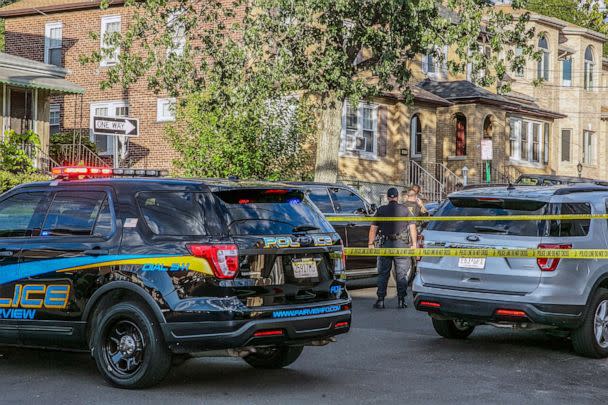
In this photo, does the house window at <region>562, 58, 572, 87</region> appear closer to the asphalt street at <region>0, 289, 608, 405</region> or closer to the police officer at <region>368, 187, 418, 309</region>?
the police officer at <region>368, 187, 418, 309</region>

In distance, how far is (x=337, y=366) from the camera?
9867mm

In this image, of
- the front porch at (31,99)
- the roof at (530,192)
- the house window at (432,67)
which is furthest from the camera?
the house window at (432,67)

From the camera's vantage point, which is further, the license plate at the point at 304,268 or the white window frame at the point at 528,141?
the white window frame at the point at 528,141

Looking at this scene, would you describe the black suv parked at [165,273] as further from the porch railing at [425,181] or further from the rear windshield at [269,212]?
the porch railing at [425,181]

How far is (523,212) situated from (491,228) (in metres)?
0.38

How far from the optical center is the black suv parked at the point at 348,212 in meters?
17.3

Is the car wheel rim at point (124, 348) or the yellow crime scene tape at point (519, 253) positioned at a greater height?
the yellow crime scene tape at point (519, 253)

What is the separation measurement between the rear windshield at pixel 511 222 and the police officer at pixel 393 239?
379 centimetres

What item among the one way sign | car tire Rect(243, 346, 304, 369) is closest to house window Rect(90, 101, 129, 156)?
the one way sign

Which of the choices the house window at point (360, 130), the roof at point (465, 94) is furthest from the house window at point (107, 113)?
the roof at point (465, 94)

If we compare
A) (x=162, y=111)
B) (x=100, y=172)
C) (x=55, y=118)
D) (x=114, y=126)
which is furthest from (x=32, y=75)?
(x=100, y=172)

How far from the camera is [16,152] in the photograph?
89.9 ft

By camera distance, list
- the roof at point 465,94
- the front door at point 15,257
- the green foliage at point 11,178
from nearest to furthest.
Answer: the front door at point 15,257
the green foliage at point 11,178
the roof at point 465,94

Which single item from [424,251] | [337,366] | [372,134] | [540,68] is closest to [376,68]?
[372,134]
